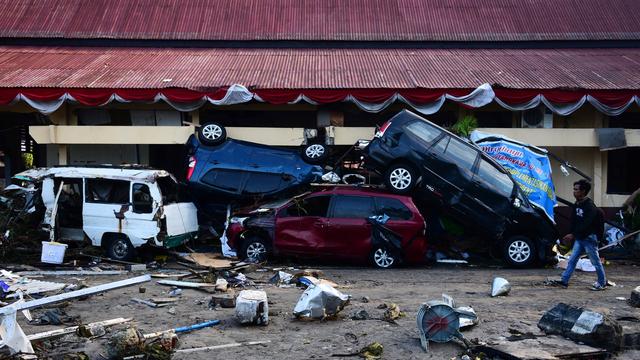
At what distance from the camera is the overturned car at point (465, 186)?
1205cm

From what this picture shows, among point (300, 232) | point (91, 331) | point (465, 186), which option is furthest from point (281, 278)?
point (465, 186)

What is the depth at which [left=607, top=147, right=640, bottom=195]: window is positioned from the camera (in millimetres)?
16750

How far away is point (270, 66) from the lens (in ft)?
55.0

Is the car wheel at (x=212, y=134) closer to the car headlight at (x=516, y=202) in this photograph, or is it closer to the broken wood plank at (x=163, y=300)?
the broken wood plank at (x=163, y=300)

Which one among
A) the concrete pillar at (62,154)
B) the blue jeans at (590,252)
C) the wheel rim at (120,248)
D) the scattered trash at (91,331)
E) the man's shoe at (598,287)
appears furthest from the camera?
the concrete pillar at (62,154)

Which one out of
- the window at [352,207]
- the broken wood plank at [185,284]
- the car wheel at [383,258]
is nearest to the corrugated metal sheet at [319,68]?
the window at [352,207]

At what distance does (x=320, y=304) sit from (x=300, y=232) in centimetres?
411

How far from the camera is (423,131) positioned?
12.4 m

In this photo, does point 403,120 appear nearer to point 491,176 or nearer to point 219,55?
point 491,176

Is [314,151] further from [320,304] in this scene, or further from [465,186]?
[320,304]

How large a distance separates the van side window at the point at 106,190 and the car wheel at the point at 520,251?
7.65 m

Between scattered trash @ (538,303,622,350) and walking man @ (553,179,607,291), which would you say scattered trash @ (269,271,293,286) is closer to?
scattered trash @ (538,303,622,350)

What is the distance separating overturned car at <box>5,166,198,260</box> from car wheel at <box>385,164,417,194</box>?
14.2 feet

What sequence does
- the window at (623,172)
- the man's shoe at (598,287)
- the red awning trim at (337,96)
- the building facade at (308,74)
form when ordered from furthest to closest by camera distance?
the window at (623,172) → the building facade at (308,74) → the red awning trim at (337,96) → the man's shoe at (598,287)
